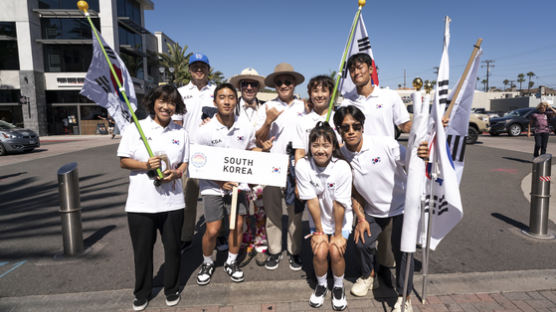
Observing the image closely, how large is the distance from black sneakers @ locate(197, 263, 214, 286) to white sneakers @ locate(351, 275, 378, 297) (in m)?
1.44

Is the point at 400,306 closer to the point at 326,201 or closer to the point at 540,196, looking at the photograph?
the point at 326,201

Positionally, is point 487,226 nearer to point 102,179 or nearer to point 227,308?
point 227,308

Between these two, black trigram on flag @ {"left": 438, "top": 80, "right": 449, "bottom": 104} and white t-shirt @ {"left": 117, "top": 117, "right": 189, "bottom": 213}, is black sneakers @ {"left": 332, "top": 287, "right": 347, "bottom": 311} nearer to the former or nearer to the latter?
white t-shirt @ {"left": 117, "top": 117, "right": 189, "bottom": 213}

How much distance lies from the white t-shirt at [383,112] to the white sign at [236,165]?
3.16 feet

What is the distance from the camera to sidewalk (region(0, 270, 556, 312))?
9.37 ft

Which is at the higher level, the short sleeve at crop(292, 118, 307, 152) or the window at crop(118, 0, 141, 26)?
the window at crop(118, 0, 141, 26)

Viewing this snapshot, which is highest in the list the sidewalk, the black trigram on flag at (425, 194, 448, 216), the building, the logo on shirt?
the building

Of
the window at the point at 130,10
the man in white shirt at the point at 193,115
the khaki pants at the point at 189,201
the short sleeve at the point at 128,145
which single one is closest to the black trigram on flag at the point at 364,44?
the man in white shirt at the point at 193,115

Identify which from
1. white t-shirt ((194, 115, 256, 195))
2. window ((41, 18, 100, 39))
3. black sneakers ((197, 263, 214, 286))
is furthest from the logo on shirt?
window ((41, 18, 100, 39))

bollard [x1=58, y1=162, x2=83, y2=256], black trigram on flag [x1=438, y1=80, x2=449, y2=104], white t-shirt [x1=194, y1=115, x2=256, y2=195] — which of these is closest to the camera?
black trigram on flag [x1=438, y1=80, x2=449, y2=104]

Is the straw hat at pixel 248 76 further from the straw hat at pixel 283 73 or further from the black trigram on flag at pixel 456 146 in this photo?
the black trigram on flag at pixel 456 146

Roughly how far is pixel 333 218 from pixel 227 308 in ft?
4.08

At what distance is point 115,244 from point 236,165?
2.40m

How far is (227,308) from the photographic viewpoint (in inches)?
113
